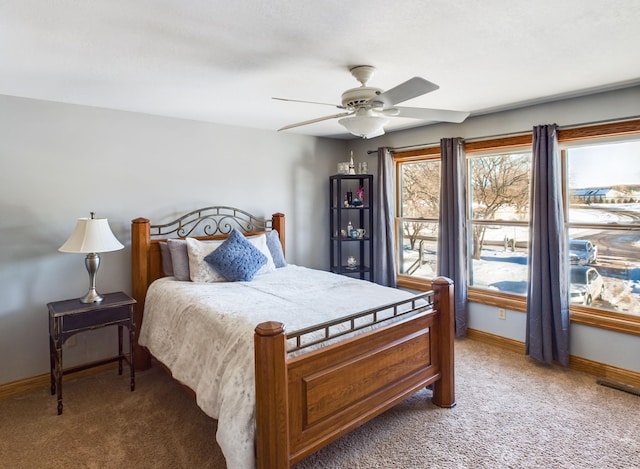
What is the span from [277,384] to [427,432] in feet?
4.01

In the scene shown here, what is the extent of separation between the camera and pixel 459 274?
386 cm

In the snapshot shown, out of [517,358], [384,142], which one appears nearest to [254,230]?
[384,142]

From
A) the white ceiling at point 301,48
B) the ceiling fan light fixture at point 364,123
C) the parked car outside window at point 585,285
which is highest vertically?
the white ceiling at point 301,48

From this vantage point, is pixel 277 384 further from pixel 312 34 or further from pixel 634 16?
pixel 634 16

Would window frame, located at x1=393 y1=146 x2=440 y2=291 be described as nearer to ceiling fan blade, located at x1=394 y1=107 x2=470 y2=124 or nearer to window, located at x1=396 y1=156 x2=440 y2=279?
window, located at x1=396 y1=156 x2=440 y2=279

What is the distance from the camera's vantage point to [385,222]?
14.9 feet

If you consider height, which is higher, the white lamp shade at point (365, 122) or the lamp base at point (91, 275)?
the white lamp shade at point (365, 122)

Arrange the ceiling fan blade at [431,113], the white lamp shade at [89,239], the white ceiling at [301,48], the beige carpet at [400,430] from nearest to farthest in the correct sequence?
the white ceiling at [301,48]
the beige carpet at [400,430]
the ceiling fan blade at [431,113]
the white lamp shade at [89,239]

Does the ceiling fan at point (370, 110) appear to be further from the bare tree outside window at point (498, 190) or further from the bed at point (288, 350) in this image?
the bare tree outside window at point (498, 190)

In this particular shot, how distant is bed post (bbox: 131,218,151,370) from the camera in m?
3.28

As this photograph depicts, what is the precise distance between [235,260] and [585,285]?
10.2ft

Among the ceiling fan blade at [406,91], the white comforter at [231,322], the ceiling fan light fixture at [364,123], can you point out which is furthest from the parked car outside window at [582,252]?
the ceiling fan blade at [406,91]

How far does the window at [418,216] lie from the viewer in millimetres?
4391

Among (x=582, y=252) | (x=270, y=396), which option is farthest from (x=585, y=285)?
(x=270, y=396)
